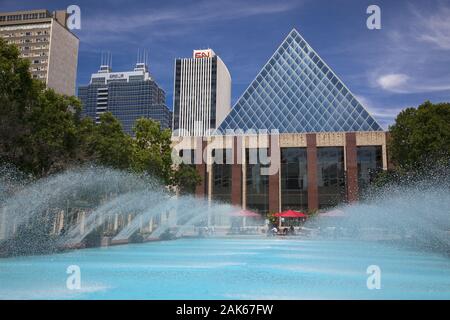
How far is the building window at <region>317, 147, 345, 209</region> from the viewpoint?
49656 millimetres

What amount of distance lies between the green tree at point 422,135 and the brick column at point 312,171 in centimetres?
2019

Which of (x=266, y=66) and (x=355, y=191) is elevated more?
(x=266, y=66)

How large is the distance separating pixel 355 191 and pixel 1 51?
130 feet

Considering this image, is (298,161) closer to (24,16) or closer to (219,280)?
(219,280)

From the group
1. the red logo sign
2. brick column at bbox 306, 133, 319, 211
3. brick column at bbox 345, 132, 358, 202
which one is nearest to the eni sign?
the red logo sign

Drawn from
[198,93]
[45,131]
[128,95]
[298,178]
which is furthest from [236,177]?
[128,95]

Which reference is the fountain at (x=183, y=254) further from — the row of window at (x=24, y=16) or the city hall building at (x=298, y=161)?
the row of window at (x=24, y=16)

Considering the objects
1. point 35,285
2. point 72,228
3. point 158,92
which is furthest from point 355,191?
point 158,92

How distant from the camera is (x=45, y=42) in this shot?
121 metres

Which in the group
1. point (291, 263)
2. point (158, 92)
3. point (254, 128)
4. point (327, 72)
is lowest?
point (291, 263)

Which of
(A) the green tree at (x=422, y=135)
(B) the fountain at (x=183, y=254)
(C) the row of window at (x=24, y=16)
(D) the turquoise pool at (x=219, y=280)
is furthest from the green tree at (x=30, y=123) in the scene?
(C) the row of window at (x=24, y=16)

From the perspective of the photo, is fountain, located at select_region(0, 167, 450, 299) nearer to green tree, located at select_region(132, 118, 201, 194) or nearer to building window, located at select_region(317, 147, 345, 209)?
green tree, located at select_region(132, 118, 201, 194)

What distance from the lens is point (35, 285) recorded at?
8.90 m
